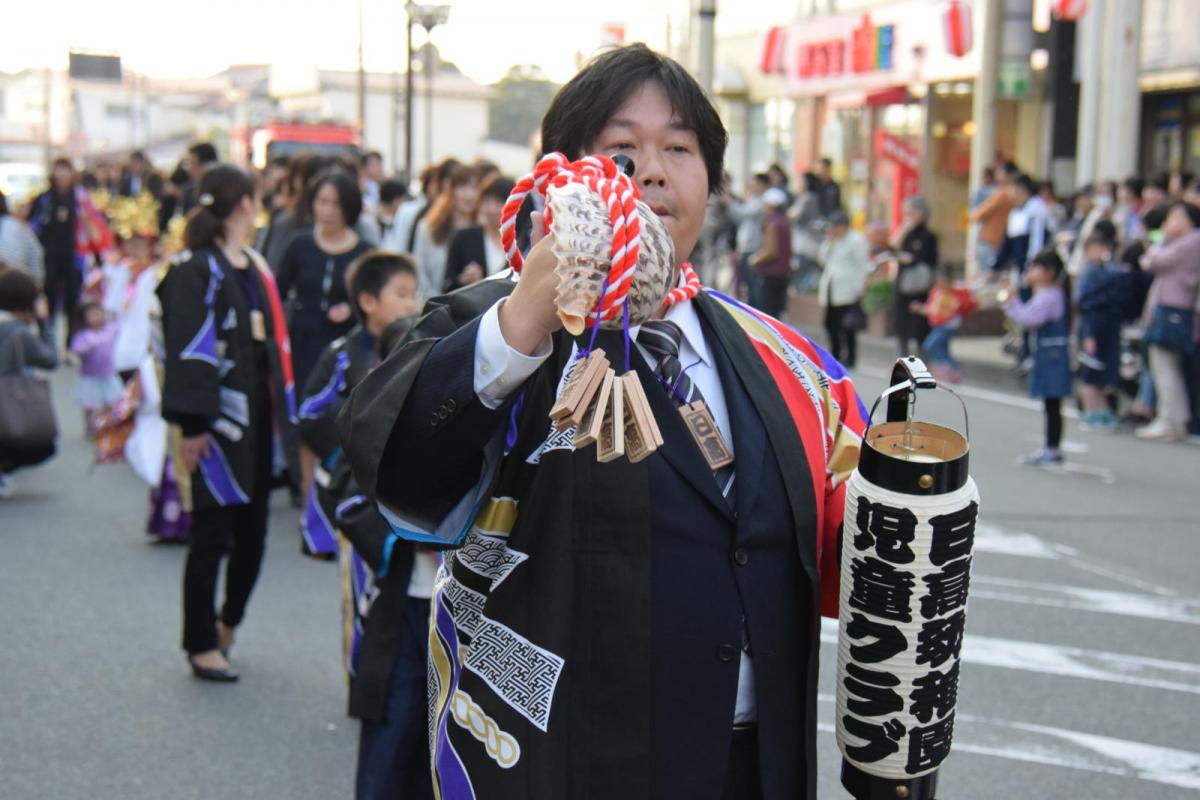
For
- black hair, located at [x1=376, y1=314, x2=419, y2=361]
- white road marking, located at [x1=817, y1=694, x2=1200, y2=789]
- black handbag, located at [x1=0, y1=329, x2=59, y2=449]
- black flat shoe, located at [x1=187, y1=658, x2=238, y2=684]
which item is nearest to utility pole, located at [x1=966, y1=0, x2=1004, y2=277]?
black handbag, located at [x1=0, y1=329, x2=59, y2=449]

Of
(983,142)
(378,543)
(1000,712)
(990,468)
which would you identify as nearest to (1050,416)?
(990,468)

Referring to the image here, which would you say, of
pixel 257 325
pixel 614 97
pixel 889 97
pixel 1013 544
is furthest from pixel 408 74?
pixel 614 97

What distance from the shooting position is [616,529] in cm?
192

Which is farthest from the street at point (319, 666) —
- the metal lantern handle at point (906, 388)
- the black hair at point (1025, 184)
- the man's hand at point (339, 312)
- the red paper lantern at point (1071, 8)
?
the red paper lantern at point (1071, 8)

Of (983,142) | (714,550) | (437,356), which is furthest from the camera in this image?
(983,142)

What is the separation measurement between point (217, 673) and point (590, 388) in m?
3.91

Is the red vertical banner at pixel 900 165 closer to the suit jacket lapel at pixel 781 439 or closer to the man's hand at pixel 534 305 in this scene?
the suit jacket lapel at pixel 781 439

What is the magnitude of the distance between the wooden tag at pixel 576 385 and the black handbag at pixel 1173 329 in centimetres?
957

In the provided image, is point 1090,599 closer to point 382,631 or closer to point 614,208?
point 382,631

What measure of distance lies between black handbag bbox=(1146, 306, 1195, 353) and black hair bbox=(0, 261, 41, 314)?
781 centimetres

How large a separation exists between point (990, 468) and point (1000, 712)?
178 inches

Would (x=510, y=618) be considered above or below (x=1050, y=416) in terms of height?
above

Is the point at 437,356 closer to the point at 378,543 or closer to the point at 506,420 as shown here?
the point at 506,420

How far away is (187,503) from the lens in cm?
503
